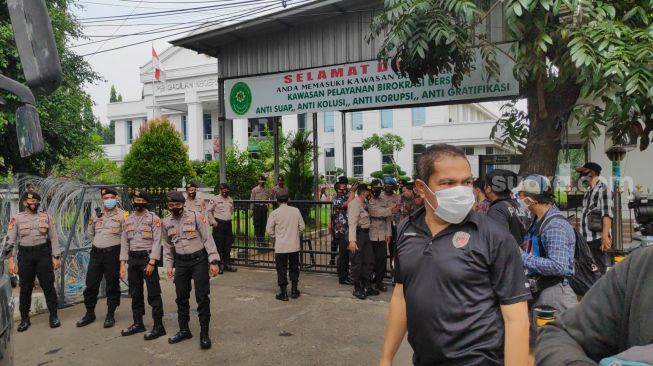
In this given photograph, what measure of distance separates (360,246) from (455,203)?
17.8 ft

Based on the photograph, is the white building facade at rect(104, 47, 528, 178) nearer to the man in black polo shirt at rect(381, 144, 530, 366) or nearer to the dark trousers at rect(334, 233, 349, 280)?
the dark trousers at rect(334, 233, 349, 280)

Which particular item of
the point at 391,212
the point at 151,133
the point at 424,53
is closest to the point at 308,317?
the point at 391,212

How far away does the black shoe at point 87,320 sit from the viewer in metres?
6.17

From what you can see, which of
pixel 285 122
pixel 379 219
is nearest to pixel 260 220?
pixel 379 219

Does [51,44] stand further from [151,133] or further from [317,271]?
[151,133]

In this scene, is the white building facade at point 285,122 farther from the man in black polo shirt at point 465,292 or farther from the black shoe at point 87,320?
the man in black polo shirt at point 465,292

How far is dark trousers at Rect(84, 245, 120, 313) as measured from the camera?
6.21 m

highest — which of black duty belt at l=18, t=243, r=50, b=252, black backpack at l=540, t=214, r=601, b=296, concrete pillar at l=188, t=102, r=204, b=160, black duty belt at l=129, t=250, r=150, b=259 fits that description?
concrete pillar at l=188, t=102, r=204, b=160

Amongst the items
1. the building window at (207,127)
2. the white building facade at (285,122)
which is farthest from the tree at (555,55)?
the building window at (207,127)

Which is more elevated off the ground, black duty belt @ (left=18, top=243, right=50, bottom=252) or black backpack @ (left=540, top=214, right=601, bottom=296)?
black backpack @ (left=540, top=214, right=601, bottom=296)

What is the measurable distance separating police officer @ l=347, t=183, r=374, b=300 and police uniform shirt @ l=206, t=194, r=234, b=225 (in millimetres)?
3167

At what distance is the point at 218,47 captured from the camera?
9766 millimetres

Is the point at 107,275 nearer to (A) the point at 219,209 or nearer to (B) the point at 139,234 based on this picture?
(B) the point at 139,234

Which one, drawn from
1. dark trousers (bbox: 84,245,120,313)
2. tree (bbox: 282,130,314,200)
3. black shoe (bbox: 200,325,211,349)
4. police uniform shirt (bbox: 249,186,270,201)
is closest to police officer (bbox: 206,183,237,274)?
police uniform shirt (bbox: 249,186,270,201)
